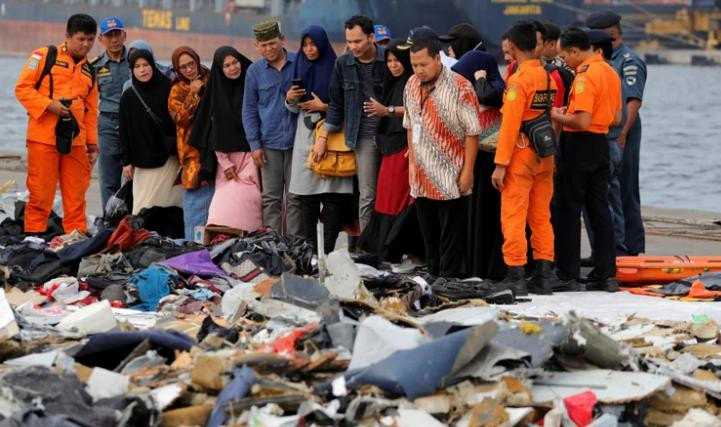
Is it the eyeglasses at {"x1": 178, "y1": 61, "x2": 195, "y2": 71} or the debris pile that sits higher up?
the eyeglasses at {"x1": 178, "y1": 61, "x2": 195, "y2": 71}

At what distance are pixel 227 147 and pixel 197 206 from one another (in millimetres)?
480

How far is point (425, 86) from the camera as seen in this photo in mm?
8586

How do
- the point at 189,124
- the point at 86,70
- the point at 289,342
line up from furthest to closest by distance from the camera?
the point at 86,70
the point at 189,124
the point at 289,342

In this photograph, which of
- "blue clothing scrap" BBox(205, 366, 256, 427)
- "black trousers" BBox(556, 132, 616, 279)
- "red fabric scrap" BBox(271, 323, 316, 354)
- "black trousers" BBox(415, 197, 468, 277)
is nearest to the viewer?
"blue clothing scrap" BBox(205, 366, 256, 427)

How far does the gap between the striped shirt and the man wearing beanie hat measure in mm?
1308

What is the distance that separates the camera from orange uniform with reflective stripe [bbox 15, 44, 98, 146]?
10.2m

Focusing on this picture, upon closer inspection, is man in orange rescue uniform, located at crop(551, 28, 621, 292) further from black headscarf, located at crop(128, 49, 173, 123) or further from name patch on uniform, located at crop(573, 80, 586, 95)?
black headscarf, located at crop(128, 49, 173, 123)

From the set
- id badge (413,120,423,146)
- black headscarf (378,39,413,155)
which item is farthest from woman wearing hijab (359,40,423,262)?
id badge (413,120,423,146)

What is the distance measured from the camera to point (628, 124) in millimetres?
9875

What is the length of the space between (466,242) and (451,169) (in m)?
0.53

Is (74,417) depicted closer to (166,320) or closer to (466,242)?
(166,320)

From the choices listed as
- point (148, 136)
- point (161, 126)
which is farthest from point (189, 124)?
point (148, 136)

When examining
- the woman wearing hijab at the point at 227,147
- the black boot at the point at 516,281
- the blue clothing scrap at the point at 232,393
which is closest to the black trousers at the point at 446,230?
the black boot at the point at 516,281

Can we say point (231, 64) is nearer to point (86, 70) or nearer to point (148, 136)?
point (148, 136)
